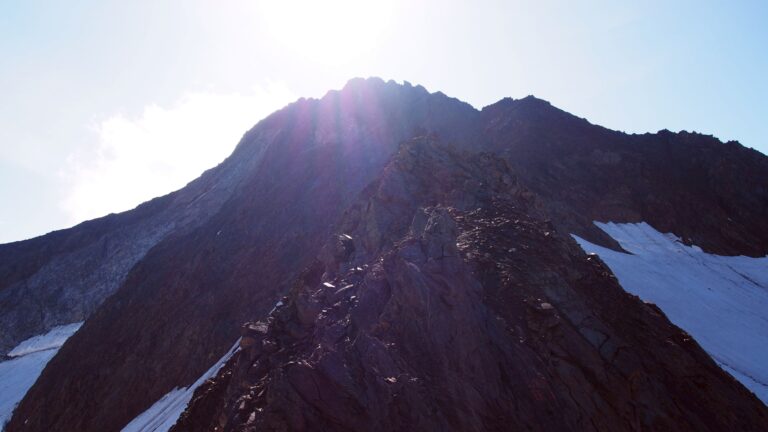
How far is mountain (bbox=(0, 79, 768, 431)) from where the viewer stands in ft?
41.2

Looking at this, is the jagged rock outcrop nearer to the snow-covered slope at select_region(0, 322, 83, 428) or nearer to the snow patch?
the snow-covered slope at select_region(0, 322, 83, 428)

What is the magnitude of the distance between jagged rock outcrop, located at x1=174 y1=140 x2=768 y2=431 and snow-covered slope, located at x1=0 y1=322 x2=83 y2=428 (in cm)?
2736

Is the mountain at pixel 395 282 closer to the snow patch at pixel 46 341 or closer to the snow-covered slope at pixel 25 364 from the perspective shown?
the snow patch at pixel 46 341

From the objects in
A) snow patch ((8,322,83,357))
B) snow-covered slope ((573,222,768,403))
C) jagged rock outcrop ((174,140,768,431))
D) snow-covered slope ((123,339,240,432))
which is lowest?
snow-covered slope ((573,222,768,403))

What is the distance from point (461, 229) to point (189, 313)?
21.5 m

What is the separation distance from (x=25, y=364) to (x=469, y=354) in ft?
138

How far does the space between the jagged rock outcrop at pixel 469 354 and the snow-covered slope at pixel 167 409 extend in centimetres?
449

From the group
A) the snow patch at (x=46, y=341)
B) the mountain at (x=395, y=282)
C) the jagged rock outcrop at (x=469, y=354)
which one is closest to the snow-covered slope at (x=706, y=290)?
the mountain at (x=395, y=282)

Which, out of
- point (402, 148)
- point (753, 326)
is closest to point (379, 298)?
point (402, 148)

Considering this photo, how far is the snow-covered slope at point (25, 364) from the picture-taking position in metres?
37.2

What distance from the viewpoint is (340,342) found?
13.2m

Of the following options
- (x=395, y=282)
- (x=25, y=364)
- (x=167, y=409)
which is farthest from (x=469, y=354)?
(x=25, y=364)

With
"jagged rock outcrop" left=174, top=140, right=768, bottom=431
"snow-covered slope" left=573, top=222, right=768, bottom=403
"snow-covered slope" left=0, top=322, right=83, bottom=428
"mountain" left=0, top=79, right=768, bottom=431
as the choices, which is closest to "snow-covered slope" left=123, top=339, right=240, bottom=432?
"mountain" left=0, top=79, right=768, bottom=431

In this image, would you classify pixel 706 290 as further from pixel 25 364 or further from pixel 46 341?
pixel 46 341
